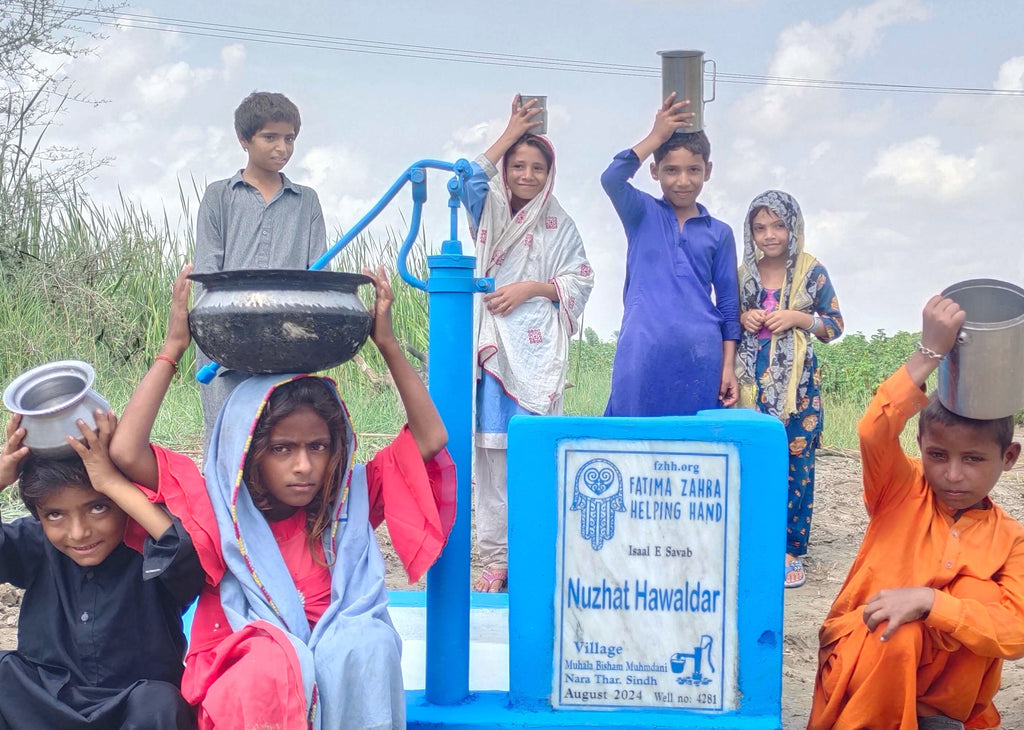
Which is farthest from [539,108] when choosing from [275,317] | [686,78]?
[275,317]

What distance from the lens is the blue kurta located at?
12.5 ft

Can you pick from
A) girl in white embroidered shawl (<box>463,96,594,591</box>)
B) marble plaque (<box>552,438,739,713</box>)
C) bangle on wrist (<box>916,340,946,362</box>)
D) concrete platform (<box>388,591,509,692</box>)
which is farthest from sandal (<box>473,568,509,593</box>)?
bangle on wrist (<box>916,340,946,362</box>)

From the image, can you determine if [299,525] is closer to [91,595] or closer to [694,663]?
[91,595]

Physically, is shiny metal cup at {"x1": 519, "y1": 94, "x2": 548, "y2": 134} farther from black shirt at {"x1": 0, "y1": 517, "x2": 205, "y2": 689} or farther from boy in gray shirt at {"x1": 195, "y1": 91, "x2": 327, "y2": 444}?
black shirt at {"x1": 0, "y1": 517, "x2": 205, "y2": 689}

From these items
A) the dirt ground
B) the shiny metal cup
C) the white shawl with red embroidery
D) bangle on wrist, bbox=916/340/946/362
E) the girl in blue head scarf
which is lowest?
the dirt ground

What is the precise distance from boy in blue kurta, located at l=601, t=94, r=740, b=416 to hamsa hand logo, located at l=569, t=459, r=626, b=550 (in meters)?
1.39

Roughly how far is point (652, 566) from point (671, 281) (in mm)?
1620

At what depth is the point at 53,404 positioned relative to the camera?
2.42 m

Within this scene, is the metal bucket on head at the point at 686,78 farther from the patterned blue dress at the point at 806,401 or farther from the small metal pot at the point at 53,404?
the small metal pot at the point at 53,404

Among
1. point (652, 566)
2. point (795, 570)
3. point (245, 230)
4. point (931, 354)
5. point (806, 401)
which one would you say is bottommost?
point (795, 570)

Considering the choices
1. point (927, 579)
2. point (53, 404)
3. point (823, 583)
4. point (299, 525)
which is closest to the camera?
point (53, 404)

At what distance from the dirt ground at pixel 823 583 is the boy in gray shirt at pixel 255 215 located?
1370 millimetres

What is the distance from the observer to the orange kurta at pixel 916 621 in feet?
8.43

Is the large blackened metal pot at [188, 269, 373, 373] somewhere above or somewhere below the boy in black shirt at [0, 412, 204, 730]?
above
